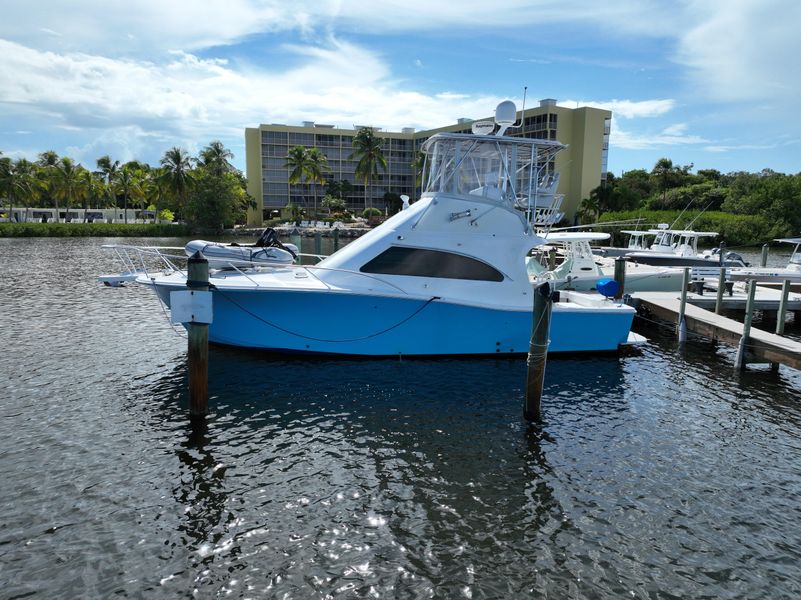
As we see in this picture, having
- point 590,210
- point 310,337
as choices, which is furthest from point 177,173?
point 310,337

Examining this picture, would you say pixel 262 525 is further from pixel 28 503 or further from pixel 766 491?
pixel 766 491

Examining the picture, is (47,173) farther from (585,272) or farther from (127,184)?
(585,272)

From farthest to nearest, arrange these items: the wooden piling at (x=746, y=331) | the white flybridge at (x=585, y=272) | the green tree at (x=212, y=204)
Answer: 1. the green tree at (x=212, y=204)
2. the white flybridge at (x=585, y=272)
3. the wooden piling at (x=746, y=331)

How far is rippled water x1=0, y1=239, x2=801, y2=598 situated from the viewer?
5.77m

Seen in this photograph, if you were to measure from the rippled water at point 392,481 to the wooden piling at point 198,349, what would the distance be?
0.44 m

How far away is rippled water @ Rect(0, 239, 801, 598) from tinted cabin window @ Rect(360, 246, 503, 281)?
211 centimetres

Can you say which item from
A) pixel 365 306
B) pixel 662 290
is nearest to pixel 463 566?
pixel 365 306

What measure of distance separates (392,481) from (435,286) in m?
5.60

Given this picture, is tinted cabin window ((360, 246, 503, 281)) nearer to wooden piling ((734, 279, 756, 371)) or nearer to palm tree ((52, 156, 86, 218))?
wooden piling ((734, 279, 756, 371))

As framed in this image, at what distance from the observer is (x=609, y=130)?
2719 inches

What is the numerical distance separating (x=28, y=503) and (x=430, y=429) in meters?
5.81

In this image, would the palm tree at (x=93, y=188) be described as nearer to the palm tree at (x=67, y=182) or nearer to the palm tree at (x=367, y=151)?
the palm tree at (x=67, y=182)

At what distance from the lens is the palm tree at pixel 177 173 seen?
70.1 metres

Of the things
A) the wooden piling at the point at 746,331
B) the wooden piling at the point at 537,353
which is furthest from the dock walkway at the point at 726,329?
the wooden piling at the point at 537,353
